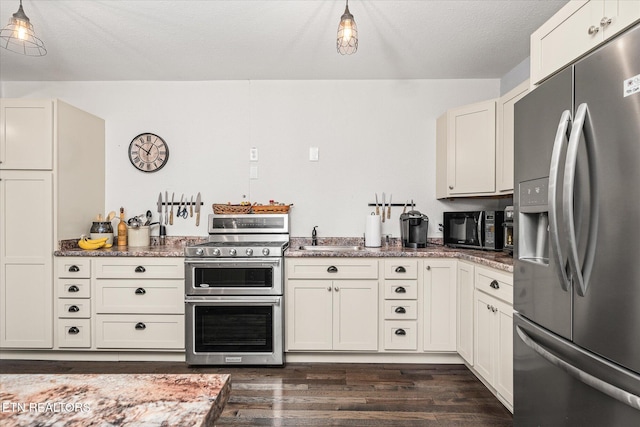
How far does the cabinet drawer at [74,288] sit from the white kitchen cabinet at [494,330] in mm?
2988

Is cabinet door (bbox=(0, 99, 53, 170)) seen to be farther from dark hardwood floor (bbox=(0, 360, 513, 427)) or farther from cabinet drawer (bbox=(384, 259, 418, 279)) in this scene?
cabinet drawer (bbox=(384, 259, 418, 279))

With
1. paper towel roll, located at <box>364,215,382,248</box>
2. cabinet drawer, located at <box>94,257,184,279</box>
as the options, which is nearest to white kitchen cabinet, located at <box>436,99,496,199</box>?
paper towel roll, located at <box>364,215,382,248</box>

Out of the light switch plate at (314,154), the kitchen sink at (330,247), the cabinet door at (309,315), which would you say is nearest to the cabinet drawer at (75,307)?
the cabinet door at (309,315)

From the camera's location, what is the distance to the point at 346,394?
Result: 8.03 ft

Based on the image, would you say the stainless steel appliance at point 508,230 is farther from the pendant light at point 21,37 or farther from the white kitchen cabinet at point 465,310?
the pendant light at point 21,37

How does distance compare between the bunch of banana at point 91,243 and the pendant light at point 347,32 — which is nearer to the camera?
the pendant light at point 347,32

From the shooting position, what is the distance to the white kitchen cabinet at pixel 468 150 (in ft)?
9.64

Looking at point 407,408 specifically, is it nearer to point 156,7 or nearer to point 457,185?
point 457,185

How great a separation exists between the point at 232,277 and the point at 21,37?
196cm

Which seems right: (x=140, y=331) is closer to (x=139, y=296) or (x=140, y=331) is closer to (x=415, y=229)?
(x=139, y=296)

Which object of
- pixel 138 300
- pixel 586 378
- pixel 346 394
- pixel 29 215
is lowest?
pixel 346 394

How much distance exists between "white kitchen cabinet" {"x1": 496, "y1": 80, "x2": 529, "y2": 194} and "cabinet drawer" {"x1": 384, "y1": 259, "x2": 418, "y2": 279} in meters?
0.89

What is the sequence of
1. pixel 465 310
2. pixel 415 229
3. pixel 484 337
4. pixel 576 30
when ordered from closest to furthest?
pixel 576 30 → pixel 484 337 → pixel 465 310 → pixel 415 229

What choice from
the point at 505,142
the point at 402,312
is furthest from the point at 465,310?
the point at 505,142
